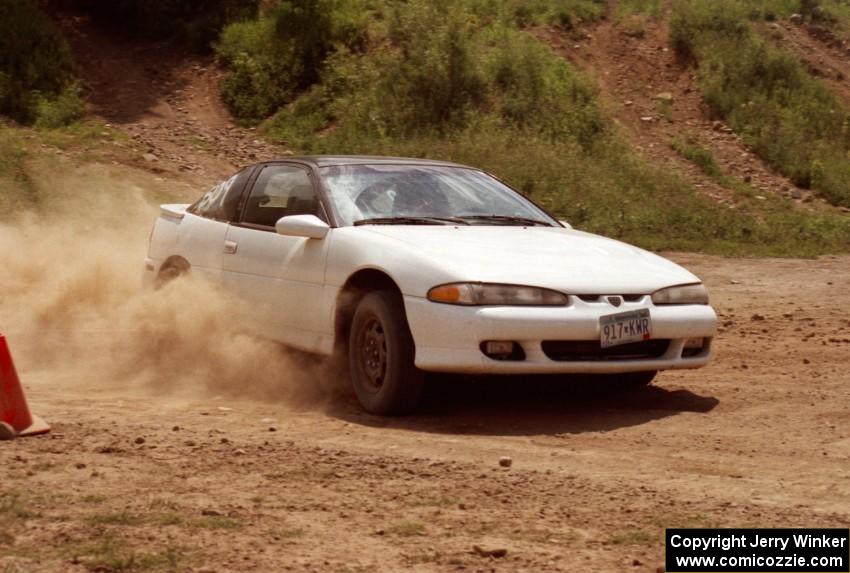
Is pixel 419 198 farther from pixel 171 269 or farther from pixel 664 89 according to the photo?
pixel 664 89

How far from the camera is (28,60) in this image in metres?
24.9

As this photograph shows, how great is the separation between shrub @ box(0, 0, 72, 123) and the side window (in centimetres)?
1522

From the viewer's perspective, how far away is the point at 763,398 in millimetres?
7641

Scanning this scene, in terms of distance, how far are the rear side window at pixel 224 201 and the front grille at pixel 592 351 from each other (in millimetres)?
2597

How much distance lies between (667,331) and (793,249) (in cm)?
993

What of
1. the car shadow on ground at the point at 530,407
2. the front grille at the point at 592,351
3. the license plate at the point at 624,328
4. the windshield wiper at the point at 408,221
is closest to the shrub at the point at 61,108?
the windshield wiper at the point at 408,221

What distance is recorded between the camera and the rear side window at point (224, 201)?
28.3ft

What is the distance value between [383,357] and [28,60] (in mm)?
19673

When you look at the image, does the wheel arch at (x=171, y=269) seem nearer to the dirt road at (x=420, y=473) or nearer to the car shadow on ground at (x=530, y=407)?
the dirt road at (x=420, y=473)

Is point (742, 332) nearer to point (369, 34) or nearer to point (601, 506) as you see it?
point (601, 506)

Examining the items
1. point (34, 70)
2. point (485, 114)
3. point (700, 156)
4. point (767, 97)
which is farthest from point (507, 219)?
point (767, 97)

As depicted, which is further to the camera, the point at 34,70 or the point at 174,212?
the point at 34,70

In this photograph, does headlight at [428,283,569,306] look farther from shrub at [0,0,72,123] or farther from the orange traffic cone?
shrub at [0,0,72,123]

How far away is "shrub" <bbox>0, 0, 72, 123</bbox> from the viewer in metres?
23.0
